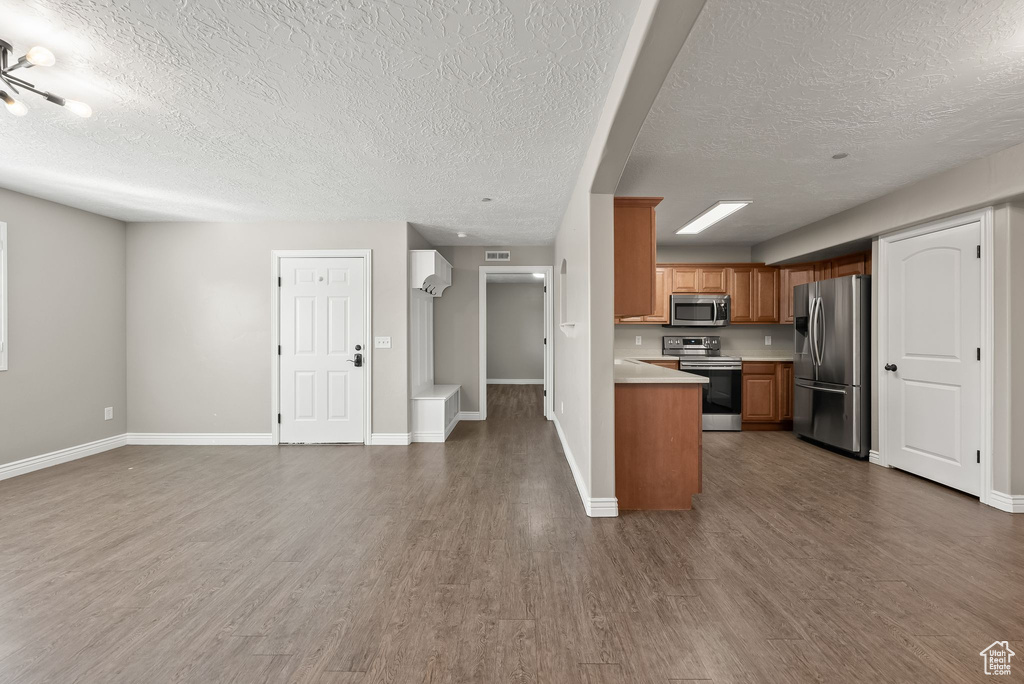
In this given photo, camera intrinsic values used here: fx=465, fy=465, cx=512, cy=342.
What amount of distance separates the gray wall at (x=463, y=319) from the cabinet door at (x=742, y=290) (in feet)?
7.92

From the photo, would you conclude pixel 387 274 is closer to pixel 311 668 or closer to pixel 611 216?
pixel 611 216

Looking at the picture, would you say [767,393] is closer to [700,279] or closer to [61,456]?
[700,279]

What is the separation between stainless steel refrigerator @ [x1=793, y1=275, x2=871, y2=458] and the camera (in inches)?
180

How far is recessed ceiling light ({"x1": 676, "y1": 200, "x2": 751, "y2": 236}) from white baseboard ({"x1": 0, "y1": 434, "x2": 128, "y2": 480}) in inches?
256

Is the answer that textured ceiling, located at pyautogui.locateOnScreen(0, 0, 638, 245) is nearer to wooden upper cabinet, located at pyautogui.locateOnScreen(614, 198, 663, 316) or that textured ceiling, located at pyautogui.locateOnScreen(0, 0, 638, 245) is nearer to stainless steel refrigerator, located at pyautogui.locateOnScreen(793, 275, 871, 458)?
wooden upper cabinet, located at pyautogui.locateOnScreen(614, 198, 663, 316)

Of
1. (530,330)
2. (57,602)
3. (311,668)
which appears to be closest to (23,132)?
(57,602)

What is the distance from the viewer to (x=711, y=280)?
239 inches

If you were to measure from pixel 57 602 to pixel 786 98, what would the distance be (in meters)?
4.23

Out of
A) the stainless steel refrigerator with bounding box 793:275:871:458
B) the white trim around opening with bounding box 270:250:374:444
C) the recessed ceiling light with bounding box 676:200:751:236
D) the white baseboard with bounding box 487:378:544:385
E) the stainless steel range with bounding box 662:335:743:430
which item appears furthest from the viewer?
the white baseboard with bounding box 487:378:544:385

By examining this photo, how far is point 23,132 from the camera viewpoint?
9.28 feet

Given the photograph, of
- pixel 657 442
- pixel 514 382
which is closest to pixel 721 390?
pixel 657 442

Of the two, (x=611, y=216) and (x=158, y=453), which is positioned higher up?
(x=611, y=216)

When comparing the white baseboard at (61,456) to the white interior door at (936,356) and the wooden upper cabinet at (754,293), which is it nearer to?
the wooden upper cabinet at (754,293)

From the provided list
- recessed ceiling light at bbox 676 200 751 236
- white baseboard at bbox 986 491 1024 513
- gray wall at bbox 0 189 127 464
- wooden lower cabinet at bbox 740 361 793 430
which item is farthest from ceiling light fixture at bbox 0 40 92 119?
wooden lower cabinet at bbox 740 361 793 430
